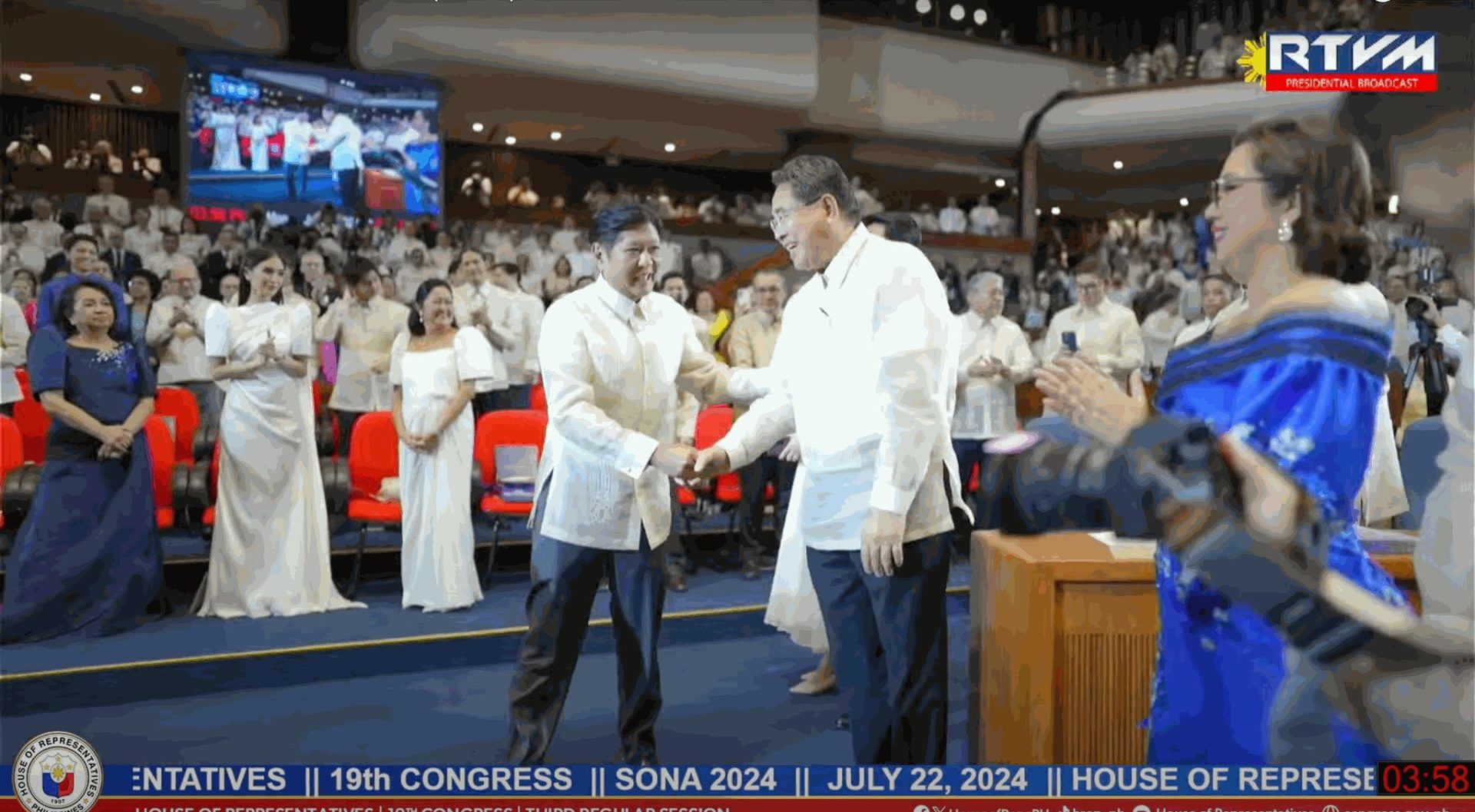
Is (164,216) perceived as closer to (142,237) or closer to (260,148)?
(142,237)

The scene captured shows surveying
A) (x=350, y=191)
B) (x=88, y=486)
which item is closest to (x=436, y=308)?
(x=350, y=191)

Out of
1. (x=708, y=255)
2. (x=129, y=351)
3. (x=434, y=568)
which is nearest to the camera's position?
(x=129, y=351)

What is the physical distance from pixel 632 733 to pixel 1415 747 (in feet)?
5.27

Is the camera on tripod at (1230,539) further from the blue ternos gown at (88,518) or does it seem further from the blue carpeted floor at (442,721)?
the blue ternos gown at (88,518)

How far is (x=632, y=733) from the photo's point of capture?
285 centimetres

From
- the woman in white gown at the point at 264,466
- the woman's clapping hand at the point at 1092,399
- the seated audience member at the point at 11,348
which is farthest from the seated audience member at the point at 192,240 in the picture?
the woman's clapping hand at the point at 1092,399

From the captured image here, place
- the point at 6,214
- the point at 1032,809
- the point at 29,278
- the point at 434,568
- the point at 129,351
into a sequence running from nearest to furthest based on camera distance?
the point at 1032,809
the point at 129,351
the point at 434,568
the point at 29,278
the point at 6,214

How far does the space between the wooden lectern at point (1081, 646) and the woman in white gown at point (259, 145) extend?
505 cm

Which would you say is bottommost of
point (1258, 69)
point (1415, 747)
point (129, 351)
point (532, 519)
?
point (1415, 747)

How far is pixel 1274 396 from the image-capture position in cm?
149

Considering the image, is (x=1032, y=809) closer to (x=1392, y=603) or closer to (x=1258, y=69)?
(x=1392, y=603)

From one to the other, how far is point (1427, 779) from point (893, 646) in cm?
99

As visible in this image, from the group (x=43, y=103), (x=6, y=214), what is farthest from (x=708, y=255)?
(x=43, y=103)

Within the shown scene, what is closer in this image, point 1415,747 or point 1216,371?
point 1216,371
